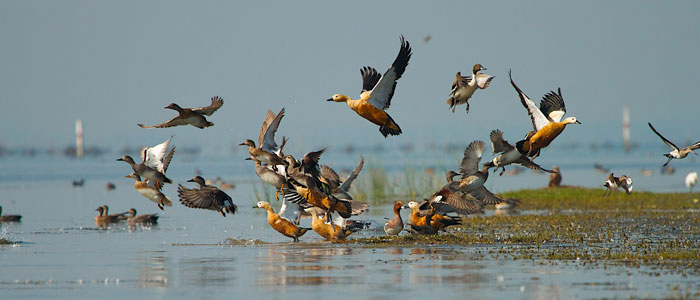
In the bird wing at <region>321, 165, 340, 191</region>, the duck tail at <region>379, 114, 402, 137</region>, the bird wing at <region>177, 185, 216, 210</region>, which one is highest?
the duck tail at <region>379, 114, 402, 137</region>

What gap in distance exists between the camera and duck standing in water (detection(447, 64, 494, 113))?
1672 cm

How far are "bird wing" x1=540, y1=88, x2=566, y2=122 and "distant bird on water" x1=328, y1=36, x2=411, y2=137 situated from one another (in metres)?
2.47

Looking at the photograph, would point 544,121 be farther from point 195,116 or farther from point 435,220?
point 195,116

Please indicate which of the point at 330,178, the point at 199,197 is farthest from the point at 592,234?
the point at 199,197

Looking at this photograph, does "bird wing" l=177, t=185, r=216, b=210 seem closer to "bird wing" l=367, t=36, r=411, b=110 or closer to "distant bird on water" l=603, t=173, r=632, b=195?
"bird wing" l=367, t=36, r=411, b=110

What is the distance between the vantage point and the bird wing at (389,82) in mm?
16453

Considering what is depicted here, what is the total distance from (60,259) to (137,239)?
13.7 ft

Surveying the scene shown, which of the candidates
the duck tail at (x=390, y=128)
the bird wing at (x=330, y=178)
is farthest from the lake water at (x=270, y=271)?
the duck tail at (x=390, y=128)

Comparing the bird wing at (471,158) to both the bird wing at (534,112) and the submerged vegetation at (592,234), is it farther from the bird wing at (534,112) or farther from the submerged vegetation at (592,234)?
the bird wing at (534,112)

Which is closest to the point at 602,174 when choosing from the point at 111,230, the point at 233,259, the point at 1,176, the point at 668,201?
the point at 668,201

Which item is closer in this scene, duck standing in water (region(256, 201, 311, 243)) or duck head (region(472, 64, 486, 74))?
duck head (region(472, 64, 486, 74))

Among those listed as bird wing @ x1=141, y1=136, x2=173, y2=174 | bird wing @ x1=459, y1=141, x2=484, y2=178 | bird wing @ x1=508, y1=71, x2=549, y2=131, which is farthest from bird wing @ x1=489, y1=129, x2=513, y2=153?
bird wing @ x1=141, y1=136, x2=173, y2=174

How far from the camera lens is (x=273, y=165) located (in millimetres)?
17969

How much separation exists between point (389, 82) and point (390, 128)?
2.95ft
